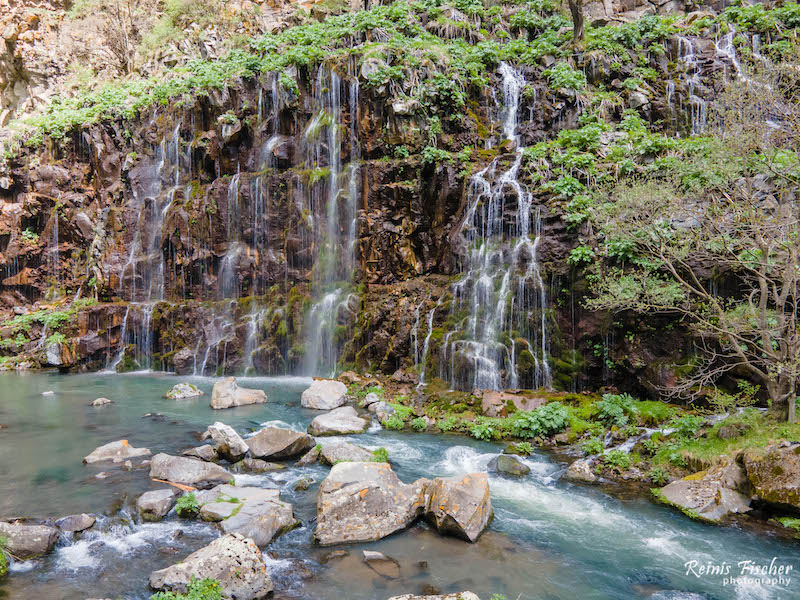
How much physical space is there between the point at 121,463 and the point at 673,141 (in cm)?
1785

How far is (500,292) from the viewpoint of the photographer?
48.1 ft

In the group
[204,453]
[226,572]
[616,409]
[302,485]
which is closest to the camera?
[226,572]

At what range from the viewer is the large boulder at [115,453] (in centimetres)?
908

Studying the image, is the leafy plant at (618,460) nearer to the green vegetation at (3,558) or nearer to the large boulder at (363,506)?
the large boulder at (363,506)

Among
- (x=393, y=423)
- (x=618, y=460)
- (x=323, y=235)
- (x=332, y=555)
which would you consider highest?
(x=323, y=235)

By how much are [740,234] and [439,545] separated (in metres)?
9.26

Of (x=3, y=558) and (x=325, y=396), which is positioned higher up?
(x=3, y=558)

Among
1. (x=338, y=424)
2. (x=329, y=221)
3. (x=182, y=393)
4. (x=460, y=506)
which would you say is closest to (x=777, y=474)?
(x=460, y=506)

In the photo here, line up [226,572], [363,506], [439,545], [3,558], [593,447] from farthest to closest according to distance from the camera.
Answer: [593,447], [363,506], [439,545], [3,558], [226,572]

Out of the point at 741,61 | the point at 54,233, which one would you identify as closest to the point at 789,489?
the point at 741,61

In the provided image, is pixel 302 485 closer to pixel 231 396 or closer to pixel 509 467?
pixel 509 467

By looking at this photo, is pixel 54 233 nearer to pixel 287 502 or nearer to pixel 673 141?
pixel 287 502

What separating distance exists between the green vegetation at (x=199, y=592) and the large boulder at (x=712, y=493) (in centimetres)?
690

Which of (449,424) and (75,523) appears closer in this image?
(75,523)
